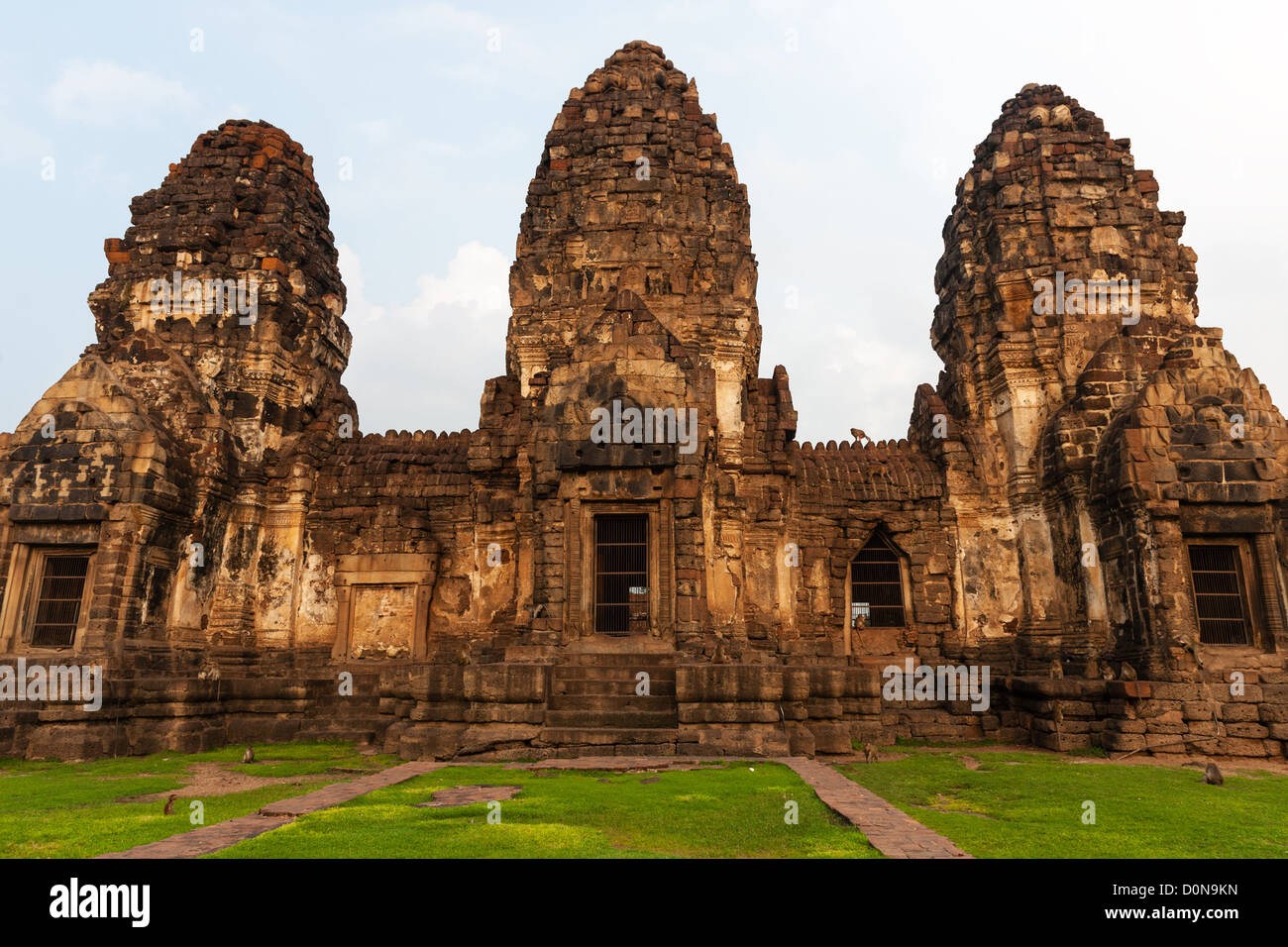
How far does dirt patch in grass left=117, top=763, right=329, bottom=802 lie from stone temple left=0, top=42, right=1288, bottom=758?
1.68m

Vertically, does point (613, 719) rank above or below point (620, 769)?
above

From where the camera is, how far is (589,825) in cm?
653

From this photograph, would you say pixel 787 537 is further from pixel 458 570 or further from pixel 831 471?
pixel 458 570

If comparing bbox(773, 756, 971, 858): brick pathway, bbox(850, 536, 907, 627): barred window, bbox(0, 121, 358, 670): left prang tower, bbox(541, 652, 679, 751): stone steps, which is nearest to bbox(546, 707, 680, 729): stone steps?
bbox(541, 652, 679, 751): stone steps

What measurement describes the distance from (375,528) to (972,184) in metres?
15.9

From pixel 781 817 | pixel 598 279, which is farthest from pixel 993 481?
pixel 781 817

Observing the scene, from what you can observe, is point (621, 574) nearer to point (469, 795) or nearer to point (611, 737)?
point (611, 737)

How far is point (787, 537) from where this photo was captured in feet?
56.3

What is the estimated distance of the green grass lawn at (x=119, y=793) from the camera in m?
6.41

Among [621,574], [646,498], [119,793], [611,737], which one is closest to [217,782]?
[119,793]

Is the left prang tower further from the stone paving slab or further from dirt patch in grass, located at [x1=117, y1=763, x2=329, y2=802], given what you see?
the stone paving slab

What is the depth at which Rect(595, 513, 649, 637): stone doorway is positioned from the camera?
528 inches

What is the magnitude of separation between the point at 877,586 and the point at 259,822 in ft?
45.0

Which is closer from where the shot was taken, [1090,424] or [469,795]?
[469,795]
